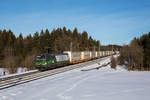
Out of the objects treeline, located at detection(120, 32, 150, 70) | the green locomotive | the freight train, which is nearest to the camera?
the green locomotive

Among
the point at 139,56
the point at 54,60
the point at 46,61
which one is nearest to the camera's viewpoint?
the point at 46,61

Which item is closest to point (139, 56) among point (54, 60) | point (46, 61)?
point (54, 60)

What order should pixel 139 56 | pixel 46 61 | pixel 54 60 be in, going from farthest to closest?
1. pixel 139 56
2. pixel 54 60
3. pixel 46 61

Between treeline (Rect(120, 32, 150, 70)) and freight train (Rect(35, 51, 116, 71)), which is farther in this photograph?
treeline (Rect(120, 32, 150, 70))

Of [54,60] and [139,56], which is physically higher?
[139,56]

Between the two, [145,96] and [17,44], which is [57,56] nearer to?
[145,96]

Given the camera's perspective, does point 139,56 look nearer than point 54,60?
No

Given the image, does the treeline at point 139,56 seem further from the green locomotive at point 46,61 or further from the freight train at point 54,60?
the green locomotive at point 46,61

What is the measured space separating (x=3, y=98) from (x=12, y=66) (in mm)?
19201

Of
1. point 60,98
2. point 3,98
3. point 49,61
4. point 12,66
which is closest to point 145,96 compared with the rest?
point 60,98

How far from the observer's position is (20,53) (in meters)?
65.6

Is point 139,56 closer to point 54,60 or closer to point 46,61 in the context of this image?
point 54,60

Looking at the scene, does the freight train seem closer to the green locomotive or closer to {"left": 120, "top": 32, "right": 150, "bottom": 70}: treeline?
the green locomotive

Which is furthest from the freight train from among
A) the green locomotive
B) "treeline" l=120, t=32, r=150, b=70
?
Answer: "treeline" l=120, t=32, r=150, b=70
